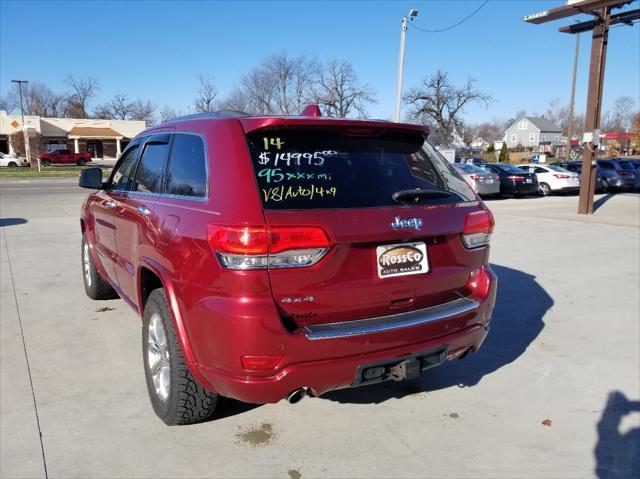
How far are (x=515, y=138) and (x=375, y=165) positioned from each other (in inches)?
4935

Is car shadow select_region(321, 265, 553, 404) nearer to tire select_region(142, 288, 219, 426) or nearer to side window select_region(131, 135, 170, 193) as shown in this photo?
tire select_region(142, 288, 219, 426)

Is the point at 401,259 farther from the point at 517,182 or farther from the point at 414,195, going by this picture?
the point at 517,182

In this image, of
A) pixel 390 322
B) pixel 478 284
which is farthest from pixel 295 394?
pixel 478 284

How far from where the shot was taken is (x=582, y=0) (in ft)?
45.1

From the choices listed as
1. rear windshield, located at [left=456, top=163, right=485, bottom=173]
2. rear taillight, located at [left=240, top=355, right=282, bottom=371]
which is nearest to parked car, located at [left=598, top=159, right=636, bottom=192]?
rear windshield, located at [left=456, top=163, right=485, bottom=173]

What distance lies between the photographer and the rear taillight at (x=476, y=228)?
296cm

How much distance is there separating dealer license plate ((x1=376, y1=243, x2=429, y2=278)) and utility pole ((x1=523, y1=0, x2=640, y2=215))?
45.3 ft

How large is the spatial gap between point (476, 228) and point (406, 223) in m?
0.60

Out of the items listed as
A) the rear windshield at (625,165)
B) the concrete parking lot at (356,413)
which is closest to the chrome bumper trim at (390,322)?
the concrete parking lot at (356,413)

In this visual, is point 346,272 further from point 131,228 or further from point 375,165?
point 131,228

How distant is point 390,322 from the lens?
8.72 feet

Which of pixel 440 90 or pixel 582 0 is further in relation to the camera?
pixel 440 90

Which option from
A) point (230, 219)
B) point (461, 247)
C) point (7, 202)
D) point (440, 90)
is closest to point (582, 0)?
point (461, 247)

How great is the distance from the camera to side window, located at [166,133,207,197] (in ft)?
9.17
